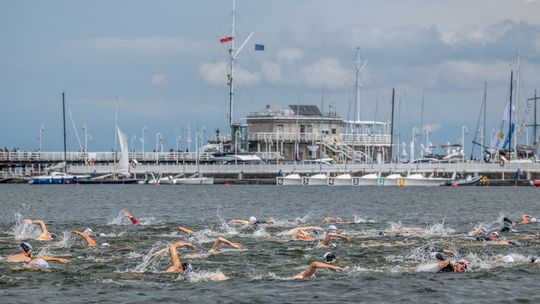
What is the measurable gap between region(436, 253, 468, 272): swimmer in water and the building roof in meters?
134

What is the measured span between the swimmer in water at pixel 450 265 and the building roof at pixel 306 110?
134311mm

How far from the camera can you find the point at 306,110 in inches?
6609

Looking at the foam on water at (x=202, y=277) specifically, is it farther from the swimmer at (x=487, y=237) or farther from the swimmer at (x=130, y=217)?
the swimmer at (x=487, y=237)

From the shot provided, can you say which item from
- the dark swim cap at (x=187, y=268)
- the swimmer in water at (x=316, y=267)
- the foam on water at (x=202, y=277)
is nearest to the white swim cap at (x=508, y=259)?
the swimmer in water at (x=316, y=267)

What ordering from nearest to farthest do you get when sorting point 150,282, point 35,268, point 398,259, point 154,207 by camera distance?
point 150,282, point 35,268, point 398,259, point 154,207

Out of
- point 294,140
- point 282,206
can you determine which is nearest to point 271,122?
point 294,140

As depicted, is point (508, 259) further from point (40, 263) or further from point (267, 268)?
point (40, 263)

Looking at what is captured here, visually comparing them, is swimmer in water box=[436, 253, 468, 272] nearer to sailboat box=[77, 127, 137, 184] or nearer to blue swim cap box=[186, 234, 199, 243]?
blue swim cap box=[186, 234, 199, 243]

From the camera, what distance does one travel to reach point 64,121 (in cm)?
15212

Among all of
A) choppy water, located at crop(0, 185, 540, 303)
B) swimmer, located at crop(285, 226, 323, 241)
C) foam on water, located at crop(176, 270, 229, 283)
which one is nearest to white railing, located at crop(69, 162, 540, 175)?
choppy water, located at crop(0, 185, 540, 303)

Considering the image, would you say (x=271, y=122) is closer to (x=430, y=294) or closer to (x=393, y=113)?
(x=393, y=113)

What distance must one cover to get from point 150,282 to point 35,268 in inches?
171

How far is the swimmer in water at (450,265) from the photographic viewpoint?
30.9 metres

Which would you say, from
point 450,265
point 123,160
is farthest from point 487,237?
point 123,160
